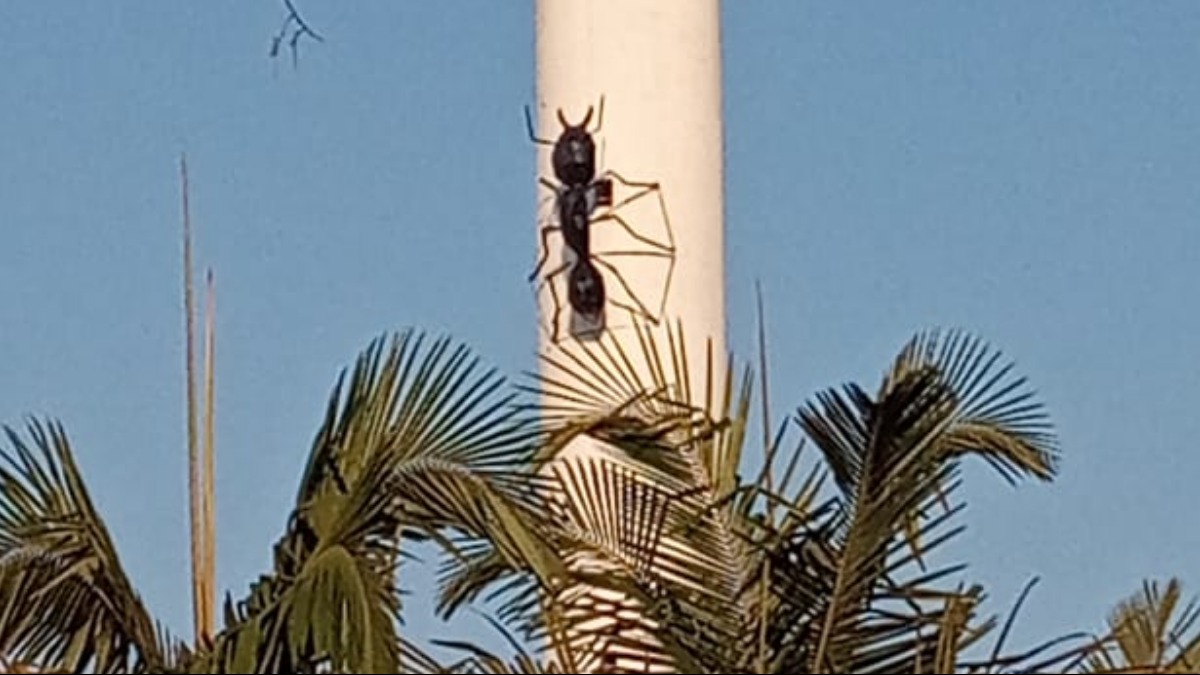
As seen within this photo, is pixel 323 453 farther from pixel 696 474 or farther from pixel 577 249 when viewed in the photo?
pixel 577 249

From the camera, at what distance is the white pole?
15.1 meters

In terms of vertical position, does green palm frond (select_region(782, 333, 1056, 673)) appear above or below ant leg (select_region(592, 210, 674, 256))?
below

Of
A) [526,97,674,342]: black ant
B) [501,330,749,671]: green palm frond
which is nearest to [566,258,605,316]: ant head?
[526,97,674,342]: black ant

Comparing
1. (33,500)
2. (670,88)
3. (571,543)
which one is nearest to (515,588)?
(571,543)

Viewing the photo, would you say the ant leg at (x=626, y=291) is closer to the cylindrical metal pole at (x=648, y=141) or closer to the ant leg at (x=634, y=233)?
the cylindrical metal pole at (x=648, y=141)

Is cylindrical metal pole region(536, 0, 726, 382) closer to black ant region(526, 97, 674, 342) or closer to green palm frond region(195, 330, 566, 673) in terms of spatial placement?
black ant region(526, 97, 674, 342)

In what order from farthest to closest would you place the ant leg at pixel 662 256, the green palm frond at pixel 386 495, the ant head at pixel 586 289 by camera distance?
1. the ant leg at pixel 662 256
2. the ant head at pixel 586 289
3. the green palm frond at pixel 386 495

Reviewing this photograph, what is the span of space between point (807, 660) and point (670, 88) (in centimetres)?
491

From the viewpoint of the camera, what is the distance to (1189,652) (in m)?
12.5

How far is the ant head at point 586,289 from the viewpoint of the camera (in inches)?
590

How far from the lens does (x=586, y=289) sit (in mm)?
14969

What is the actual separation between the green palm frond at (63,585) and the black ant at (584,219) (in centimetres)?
367

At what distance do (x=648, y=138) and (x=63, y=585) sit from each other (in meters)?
4.59

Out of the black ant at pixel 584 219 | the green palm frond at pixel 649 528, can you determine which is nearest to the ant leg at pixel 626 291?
the black ant at pixel 584 219
